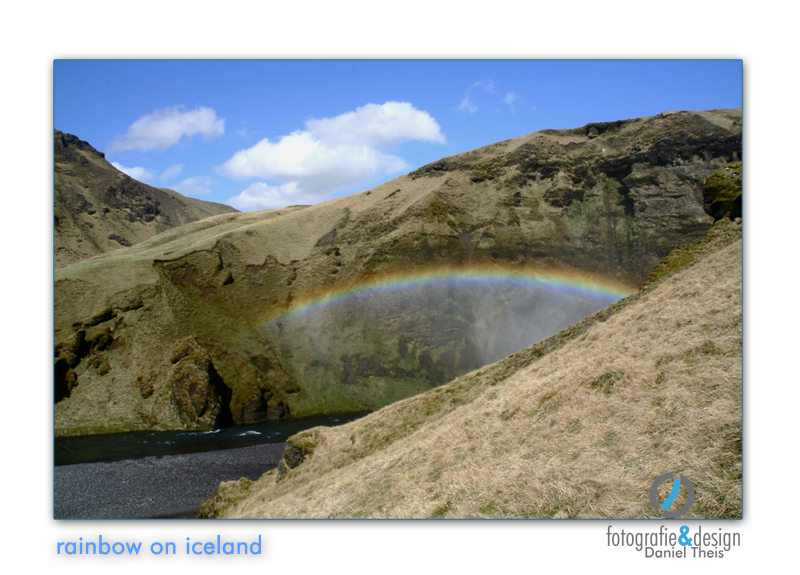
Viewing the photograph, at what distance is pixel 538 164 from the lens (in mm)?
72438

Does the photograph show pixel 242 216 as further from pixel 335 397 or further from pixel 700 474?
pixel 700 474

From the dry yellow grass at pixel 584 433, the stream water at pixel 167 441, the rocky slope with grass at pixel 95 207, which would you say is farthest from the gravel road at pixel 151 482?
the rocky slope with grass at pixel 95 207

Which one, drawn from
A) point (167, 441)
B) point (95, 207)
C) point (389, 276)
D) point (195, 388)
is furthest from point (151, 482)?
point (95, 207)

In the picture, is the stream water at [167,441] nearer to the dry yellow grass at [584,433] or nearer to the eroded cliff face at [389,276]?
the eroded cliff face at [389,276]

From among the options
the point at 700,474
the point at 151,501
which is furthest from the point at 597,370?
the point at 151,501

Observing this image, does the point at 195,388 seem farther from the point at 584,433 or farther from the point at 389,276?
the point at 584,433

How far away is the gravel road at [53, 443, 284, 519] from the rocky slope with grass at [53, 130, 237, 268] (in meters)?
101

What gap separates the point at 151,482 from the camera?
28609 millimetres

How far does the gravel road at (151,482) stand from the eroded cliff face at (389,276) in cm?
1280

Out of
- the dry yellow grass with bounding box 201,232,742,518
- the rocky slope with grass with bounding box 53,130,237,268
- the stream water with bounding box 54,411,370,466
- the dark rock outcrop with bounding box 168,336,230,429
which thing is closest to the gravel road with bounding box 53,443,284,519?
the stream water with bounding box 54,411,370,466

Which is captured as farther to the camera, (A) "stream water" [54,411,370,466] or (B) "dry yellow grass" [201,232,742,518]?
(A) "stream water" [54,411,370,466]

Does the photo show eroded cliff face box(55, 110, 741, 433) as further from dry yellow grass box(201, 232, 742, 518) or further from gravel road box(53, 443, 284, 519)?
dry yellow grass box(201, 232, 742, 518)

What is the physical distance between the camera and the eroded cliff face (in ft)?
167
